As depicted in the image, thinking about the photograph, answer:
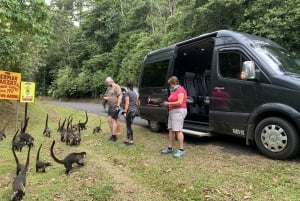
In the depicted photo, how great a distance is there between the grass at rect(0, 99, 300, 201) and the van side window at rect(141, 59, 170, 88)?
7.82 ft

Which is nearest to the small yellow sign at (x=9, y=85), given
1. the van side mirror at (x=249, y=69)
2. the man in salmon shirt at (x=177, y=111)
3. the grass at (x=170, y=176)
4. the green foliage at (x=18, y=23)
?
the green foliage at (x=18, y=23)

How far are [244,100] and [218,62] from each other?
4.11 feet

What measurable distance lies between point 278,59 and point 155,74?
173 inches

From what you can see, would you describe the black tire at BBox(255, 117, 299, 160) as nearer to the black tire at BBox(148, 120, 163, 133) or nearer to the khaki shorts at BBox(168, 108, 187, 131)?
the khaki shorts at BBox(168, 108, 187, 131)

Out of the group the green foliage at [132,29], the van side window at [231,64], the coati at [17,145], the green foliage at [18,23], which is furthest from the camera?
the green foliage at [132,29]

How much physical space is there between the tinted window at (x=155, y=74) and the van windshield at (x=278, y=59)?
3348 mm

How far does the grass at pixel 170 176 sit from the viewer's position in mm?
5844

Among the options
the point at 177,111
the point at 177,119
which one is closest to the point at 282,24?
the point at 177,111

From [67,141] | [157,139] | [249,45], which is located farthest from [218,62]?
[67,141]

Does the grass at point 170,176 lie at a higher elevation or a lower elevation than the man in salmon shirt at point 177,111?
lower

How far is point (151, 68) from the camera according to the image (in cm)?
1163


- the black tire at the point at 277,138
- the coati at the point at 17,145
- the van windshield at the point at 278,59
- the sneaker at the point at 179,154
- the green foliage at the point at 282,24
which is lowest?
the coati at the point at 17,145

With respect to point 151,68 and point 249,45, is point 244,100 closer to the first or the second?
point 249,45

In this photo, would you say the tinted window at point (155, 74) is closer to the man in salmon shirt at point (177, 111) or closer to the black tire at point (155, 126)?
the black tire at point (155, 126)
